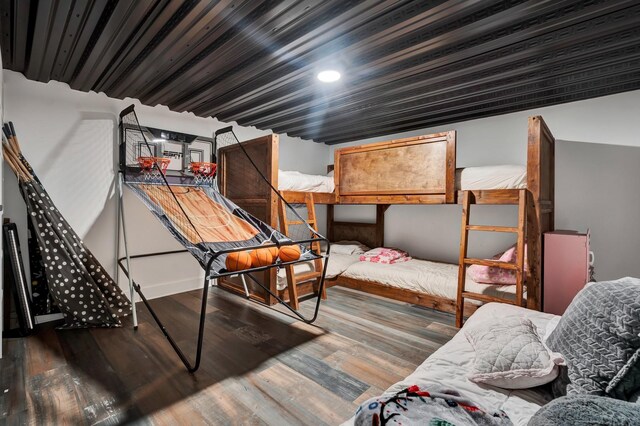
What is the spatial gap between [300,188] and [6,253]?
2.75 metres

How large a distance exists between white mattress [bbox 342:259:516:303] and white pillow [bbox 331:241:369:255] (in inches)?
23.8

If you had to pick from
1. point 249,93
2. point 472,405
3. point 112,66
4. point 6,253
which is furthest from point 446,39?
point 6,253

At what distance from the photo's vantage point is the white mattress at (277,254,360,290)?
11.3ft

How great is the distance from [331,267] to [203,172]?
2.08 m

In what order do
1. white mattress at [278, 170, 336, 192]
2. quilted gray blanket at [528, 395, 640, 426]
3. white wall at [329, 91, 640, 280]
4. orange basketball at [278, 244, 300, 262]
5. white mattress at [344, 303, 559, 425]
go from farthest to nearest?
white mattress at [278, 170, 336, 192], white wall at [329, 91, 640, 280], orange basketball at [278, 244, 300, 262], white mattress at [344, 303, 559, 425], quilted gray blanket at [528, 395, 640, 426]

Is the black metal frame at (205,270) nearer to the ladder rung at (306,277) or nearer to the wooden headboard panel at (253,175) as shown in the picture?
the wooden headboard panel at (253,175)

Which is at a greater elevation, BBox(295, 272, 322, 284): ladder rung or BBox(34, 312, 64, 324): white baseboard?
BBox(295, 272, 322, 284): ladder rung

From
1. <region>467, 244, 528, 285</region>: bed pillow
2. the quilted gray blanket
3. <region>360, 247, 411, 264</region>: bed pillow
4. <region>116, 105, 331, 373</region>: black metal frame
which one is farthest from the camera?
<region>360, 247, 411, 264</region>: bed pillow

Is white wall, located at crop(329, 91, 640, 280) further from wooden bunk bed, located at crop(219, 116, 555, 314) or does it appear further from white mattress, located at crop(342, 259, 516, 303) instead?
white mattress, located at crop(342, 259, 516, 303)

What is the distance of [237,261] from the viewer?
1929 millimetres

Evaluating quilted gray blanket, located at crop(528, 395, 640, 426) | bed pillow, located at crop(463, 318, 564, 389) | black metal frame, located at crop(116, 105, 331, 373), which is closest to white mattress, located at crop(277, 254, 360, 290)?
black metal frame, located at crop(116, 105, 331, 373)

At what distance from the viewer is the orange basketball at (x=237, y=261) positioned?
1.91m

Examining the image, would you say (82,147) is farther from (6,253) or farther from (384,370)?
(384,370)

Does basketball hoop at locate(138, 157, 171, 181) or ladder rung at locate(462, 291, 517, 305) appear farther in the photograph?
basketball hoop at locate(138, 157, 171, 181)
